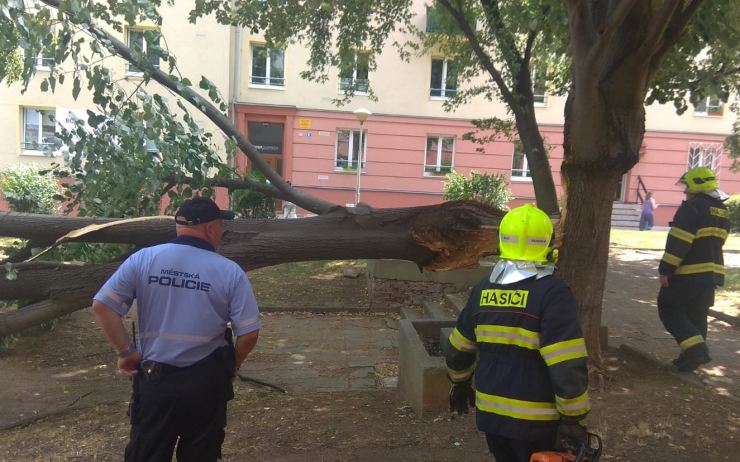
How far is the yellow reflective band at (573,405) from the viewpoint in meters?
2.14

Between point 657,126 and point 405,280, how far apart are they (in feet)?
63.9

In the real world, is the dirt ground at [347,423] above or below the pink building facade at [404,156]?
below

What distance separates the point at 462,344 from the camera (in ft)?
8.47

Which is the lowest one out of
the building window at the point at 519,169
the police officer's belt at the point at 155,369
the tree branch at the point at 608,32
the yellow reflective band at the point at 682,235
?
the police officer's belt at the point at 155,369

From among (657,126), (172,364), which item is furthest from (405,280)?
(657,126)

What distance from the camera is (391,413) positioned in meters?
4.45

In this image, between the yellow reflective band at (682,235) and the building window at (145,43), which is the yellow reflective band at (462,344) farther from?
the building window at (145,43)

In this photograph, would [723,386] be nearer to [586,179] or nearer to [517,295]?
[586,179]

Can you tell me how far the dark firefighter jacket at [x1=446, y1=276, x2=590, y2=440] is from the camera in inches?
85.0

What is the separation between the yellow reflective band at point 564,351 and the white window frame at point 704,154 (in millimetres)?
25235

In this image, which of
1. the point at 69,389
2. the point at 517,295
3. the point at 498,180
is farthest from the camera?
the point at 498,180

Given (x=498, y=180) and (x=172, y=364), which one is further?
(x=498, y=180)

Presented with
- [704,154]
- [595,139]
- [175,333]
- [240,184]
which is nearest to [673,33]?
[595,139]

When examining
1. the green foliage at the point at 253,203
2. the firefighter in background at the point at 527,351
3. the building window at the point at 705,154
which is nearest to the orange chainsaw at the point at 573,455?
the firefighter in background at the point at 527,351
